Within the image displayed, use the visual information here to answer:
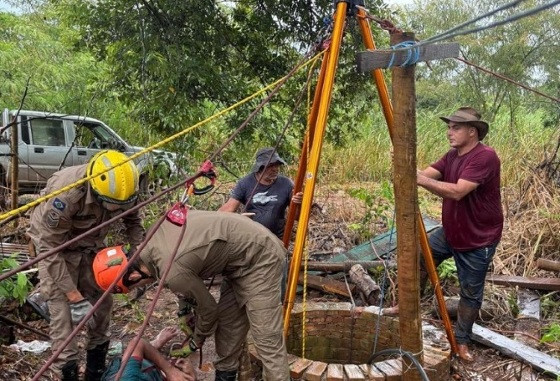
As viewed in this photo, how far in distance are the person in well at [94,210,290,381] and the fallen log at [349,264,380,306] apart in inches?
68.5

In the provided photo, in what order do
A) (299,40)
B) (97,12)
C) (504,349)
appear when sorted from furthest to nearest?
(299,40) < (97,12) < (504,349)

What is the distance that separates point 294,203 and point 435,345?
136cm

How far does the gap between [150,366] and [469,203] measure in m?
2.29

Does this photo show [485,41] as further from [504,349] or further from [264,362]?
[264,362]

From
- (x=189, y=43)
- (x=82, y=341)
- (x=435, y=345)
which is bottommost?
(x=82, y=341)

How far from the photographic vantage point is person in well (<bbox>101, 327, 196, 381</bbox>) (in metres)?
2.81

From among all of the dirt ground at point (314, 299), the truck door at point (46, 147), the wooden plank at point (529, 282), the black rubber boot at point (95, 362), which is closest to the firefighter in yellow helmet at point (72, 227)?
the black rubber boot at point (95, 362)

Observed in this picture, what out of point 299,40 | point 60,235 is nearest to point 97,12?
point 299,40

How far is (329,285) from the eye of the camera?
499cm

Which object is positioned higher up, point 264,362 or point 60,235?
point 60,235

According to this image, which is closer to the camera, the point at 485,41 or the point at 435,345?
the point at 435,345

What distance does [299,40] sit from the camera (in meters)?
5.70

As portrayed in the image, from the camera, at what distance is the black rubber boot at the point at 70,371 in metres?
3.17

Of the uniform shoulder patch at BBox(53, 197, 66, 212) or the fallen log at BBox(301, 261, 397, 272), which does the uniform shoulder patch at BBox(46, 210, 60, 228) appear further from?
the fallen log at BBox(301, 261, 397, 272)
